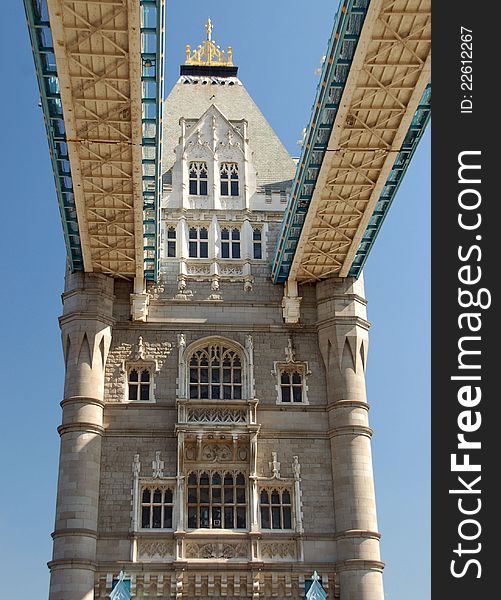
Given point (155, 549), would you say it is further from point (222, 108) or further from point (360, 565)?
point (222, 108)

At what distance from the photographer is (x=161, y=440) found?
35594 mm

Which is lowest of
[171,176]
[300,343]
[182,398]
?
[182,398]

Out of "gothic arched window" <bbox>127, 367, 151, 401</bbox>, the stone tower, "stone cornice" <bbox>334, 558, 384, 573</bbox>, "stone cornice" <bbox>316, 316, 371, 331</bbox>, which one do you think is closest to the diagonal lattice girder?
the stone tower

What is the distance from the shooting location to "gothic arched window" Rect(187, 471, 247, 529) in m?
34.6

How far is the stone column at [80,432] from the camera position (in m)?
32.4

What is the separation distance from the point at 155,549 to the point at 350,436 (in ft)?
26.7

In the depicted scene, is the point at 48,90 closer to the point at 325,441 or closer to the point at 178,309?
the point at 178,309

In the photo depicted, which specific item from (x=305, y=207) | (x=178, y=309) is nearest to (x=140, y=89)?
(x=305, y=207)

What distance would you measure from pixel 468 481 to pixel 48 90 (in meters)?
18.3

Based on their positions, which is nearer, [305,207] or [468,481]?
[468,481]

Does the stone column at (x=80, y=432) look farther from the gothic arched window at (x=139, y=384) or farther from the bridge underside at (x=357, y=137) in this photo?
the bridge underside at (x=357, y=137)

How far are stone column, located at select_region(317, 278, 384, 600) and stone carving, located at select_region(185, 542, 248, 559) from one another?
350cm

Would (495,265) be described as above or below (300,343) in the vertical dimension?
below

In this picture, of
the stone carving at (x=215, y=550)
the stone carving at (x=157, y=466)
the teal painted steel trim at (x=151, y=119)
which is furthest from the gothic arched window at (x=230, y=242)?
the stone carving at (x=215, y=550)
